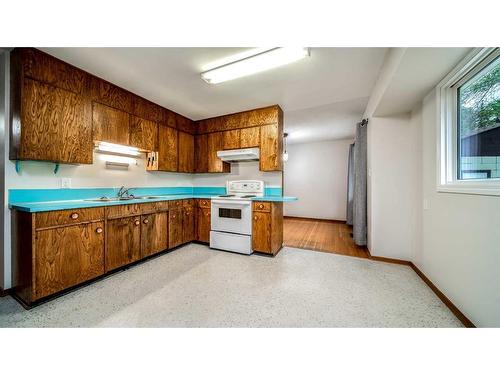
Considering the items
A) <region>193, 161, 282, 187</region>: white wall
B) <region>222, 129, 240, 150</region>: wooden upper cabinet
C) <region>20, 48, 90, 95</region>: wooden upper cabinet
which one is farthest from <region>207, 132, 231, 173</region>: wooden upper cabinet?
<region>20, 48, 90, 95</region>: wooden upper cabinet

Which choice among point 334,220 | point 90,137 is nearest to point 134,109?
point 90,137

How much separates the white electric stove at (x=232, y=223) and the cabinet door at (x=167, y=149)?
3.29 ft

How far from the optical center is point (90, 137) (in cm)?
216

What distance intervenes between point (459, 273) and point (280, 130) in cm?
266

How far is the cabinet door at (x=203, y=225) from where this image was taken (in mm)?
3322

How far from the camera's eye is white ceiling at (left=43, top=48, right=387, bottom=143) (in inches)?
70.5

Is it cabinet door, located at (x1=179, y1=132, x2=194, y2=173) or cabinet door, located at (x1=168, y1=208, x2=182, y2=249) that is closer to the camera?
cabinet door, located at (x1=168, y1=208, x2=182, y2=249)

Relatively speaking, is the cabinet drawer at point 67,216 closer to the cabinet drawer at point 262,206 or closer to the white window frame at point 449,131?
the cabinet drawer at point 262,206

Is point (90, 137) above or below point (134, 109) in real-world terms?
below

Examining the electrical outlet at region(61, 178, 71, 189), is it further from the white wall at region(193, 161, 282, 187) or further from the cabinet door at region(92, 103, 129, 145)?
A: the white wall at region(193, 161, 282, 187)

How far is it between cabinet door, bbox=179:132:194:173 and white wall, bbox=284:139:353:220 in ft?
A: 11.6

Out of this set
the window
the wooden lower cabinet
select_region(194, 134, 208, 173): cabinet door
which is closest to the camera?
the window

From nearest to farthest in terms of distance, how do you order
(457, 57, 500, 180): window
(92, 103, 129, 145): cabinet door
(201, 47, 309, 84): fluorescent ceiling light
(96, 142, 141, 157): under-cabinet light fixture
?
1. (457, 57, 500, 180): window
2. (201, 47, 309, 84): fluorescent ceiling light
3. (92, 103, 129, 145): cabinet door
4. (96, 142, 141, 157): under-cabinet light fixture
